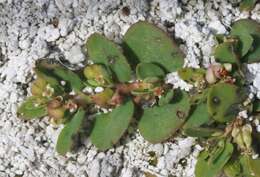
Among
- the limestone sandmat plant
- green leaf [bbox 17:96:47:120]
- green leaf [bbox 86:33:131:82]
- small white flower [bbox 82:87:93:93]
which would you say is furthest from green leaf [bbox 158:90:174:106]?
green leaf [bbox 17:96:47:120]

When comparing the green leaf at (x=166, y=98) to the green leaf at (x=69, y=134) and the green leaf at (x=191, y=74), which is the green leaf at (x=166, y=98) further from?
the green leaf at (x=69, y=134)

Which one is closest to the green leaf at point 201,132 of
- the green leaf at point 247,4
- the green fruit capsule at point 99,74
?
the green fruit capsule at point 99,74

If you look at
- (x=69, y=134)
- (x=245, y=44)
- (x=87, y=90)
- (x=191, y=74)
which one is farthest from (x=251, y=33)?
(x=69, y=134)

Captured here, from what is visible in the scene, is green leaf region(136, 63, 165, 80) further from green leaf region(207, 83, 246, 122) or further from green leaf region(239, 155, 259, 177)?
green leaf region(239, 155, 259, 177)

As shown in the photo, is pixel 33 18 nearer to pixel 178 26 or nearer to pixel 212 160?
pixel 178 26

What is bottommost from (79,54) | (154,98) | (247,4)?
(154,98)

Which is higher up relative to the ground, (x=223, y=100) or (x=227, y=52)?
(x=227, y=52)

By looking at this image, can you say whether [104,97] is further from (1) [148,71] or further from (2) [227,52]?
(2) [227,52]
